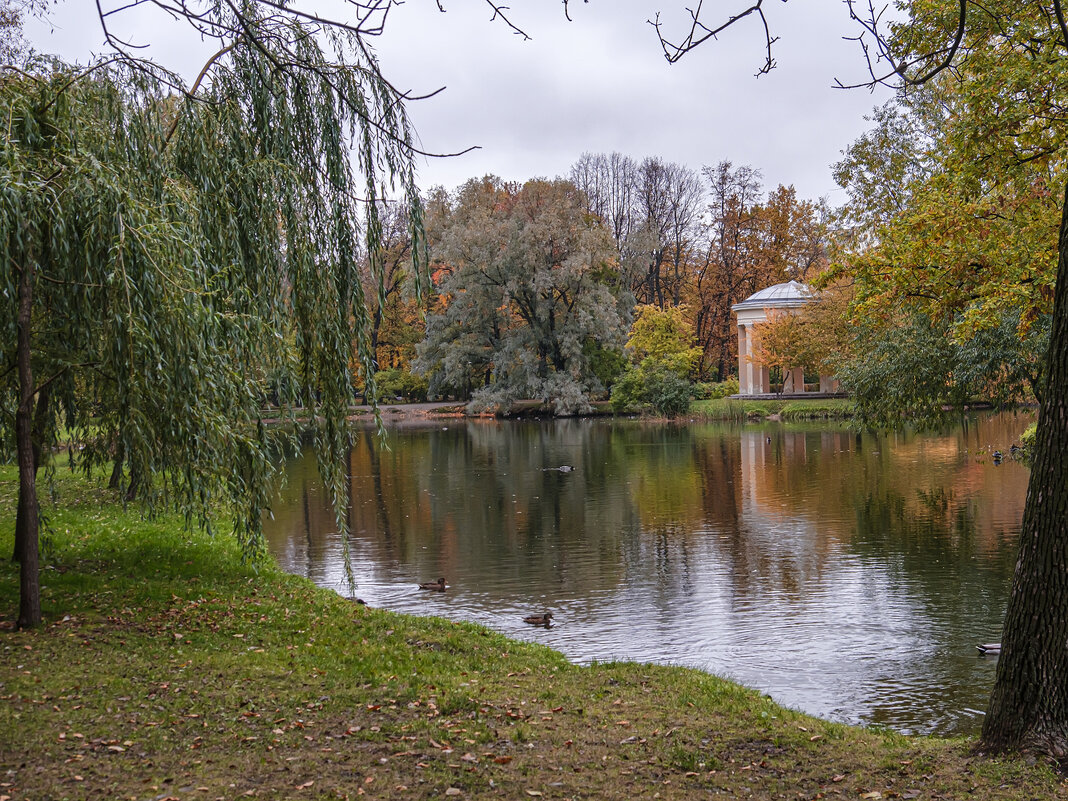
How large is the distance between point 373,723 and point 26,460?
3911 mm

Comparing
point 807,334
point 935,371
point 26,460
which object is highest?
point 807,334

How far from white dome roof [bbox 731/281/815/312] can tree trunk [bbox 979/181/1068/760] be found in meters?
46.3

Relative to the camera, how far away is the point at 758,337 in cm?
5159

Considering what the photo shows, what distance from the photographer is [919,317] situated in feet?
68.3

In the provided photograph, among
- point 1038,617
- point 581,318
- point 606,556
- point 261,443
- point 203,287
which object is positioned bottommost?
point 606,556

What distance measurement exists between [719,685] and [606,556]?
25.7 ft

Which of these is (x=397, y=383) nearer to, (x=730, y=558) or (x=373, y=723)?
(x=730, y=558)

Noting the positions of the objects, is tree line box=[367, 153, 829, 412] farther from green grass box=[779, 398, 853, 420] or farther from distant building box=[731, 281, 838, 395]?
green grass box=[779, 398, 853, 420]

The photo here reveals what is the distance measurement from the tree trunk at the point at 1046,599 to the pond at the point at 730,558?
113 inches

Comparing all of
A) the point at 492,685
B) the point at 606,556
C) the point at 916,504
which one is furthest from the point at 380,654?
the point at 916,504

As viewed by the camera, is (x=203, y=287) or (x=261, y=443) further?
(x=261, y=443)

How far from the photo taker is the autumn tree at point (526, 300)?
50250 millimetres

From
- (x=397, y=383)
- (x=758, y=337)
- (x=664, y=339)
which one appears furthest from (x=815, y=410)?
(x=397, y=383)

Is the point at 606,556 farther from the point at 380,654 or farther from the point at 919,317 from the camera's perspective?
the point at 919,317
